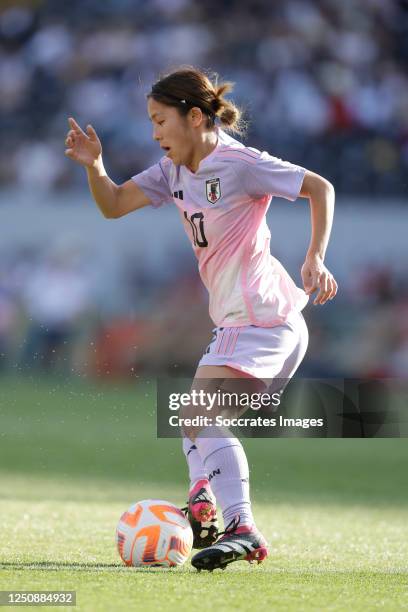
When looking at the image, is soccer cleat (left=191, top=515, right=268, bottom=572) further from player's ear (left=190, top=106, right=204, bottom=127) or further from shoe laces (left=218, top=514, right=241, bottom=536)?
player's ear (left=190, top=106, right=204, bottom=127)

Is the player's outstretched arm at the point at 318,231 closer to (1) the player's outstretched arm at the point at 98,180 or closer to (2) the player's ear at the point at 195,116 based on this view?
(2) the player's ear at the point at 195,116

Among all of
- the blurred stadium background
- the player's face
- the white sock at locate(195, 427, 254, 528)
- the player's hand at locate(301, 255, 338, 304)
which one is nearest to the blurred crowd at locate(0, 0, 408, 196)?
the blurred stadium background

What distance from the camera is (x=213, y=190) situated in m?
4.70

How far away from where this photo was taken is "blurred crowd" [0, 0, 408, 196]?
1579 centimetres

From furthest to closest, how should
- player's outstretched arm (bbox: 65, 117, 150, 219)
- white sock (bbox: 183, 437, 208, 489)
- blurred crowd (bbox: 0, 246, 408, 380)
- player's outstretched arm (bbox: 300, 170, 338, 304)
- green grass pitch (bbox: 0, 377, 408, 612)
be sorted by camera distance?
blurred crowd (bbox: 0, 246, 408, 380)
player's outstretched arm (bbox: 65, 117, 150, 219)
white sock (bbox: 183, 437, 208, 489)
player's outstretched arm (bbox: 300, 170, 338, 304)
green grass pitch (bbox: 0, 377, 408, 612)

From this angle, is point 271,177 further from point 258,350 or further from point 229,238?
point 258,350

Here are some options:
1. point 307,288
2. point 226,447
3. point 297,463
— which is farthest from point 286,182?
point 297,463

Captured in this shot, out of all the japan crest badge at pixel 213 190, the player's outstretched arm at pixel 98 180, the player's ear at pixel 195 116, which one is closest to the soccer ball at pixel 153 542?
the japan crest badge at pixel 213 190

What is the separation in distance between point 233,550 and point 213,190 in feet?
4.80

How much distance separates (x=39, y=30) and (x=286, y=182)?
13.9 meters

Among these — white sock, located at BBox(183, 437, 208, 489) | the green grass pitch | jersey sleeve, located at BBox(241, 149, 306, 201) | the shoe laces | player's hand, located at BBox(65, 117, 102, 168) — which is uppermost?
player's hand, located at BBox(65, 117, 102, 168)

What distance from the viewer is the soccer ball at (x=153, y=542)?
4395 mm

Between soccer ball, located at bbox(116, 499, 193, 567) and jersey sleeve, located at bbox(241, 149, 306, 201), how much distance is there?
4.50 ft

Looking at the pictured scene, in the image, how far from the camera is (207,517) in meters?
4.70
